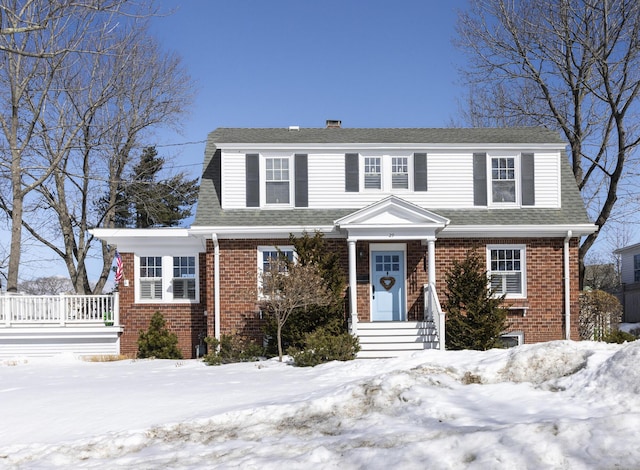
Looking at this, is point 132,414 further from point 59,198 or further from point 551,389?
point 59,198

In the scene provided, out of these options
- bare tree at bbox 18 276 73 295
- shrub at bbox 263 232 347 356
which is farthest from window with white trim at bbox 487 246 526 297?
bare tree at bbox 18 276 73 295

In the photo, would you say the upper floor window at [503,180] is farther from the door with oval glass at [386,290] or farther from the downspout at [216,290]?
the downspout at [216,290]

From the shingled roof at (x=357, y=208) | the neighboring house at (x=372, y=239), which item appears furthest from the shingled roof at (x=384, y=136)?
the neighboring house at (x=372, y=239)

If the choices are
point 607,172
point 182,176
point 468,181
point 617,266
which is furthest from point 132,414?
point 617,266

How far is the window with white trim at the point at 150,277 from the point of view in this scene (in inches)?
722

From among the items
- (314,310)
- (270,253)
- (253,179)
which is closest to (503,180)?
(314,310)

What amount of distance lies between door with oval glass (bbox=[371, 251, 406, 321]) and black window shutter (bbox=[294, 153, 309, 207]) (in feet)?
7.81

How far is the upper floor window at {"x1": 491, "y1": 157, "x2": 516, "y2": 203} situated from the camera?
718 inches

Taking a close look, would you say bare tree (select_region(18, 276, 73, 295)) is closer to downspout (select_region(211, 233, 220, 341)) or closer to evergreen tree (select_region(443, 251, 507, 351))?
downspout (select_region(211, 233, 220, 341))

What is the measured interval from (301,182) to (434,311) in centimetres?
510

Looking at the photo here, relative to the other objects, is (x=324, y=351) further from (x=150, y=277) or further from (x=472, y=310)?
(x=150, y=277)

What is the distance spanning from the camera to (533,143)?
1816 cm

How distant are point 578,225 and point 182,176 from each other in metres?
18.4

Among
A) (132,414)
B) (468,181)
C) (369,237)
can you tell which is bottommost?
(132,414)
